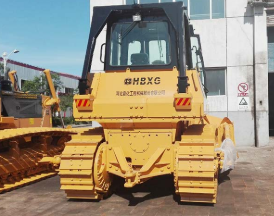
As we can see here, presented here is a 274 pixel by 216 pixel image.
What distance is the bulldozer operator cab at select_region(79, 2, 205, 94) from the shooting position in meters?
6.32

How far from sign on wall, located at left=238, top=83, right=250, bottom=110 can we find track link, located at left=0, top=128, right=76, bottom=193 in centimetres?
761

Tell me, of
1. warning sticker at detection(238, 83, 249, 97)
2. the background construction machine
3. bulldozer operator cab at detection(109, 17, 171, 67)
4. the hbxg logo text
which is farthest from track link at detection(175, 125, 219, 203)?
warning sticker at detection(238, 83, 249, 97)

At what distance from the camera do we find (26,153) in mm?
8148

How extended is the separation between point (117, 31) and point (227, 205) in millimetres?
3551

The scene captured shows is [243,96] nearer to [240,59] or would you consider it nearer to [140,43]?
[240,59]

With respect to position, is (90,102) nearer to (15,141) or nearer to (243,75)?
(15,141)

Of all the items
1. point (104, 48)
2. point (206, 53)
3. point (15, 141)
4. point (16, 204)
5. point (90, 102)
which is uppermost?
point (206, 53)

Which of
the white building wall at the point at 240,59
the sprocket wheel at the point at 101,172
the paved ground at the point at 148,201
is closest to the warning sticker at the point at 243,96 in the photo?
the white building wall at the point at 240,59

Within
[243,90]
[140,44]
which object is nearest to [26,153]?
[140,44]

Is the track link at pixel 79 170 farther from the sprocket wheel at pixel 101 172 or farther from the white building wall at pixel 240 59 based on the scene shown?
the white building wall at pixel 240 59

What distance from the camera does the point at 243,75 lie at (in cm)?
1457

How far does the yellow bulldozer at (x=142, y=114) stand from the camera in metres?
5.54

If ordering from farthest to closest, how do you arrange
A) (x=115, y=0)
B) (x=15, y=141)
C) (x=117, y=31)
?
(x=115, y=0), (x=15, y=141), (x=117, y=31)

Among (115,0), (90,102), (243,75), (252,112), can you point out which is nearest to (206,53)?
(243,75)
